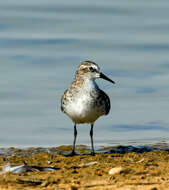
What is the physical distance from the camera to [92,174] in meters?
8.55

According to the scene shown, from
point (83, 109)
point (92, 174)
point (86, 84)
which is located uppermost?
point (86, 84)

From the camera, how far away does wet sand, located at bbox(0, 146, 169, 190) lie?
775cm

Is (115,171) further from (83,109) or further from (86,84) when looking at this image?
(86,84)

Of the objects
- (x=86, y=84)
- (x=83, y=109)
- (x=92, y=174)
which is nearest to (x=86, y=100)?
(x=83, y=109)

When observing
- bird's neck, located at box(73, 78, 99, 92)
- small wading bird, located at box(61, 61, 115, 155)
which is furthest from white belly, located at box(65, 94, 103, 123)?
bird's neck, located at box(73, 78, 99, 92)

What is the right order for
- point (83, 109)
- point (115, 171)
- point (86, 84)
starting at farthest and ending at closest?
point (86, 84)
point (83, 109)
point (115, 171)

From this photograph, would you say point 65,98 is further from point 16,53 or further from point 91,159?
point 16,53

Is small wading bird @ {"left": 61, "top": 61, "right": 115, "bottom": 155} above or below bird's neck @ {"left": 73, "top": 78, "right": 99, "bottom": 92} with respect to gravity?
below

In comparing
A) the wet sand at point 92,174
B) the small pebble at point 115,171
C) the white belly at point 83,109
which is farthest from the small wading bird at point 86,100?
the small pebble at point 115,171

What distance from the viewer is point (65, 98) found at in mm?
12844

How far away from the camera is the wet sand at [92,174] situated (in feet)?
25.4

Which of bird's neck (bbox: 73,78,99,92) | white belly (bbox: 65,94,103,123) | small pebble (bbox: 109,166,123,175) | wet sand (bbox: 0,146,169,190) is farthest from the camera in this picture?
bird's neck (bbox: 73,78,99,92)

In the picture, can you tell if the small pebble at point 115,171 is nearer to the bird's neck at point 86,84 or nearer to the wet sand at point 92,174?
the wet sand at point 92,174

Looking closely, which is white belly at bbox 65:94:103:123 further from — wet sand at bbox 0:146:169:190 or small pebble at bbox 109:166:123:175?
small pebble at bbox 109:166:123:175
